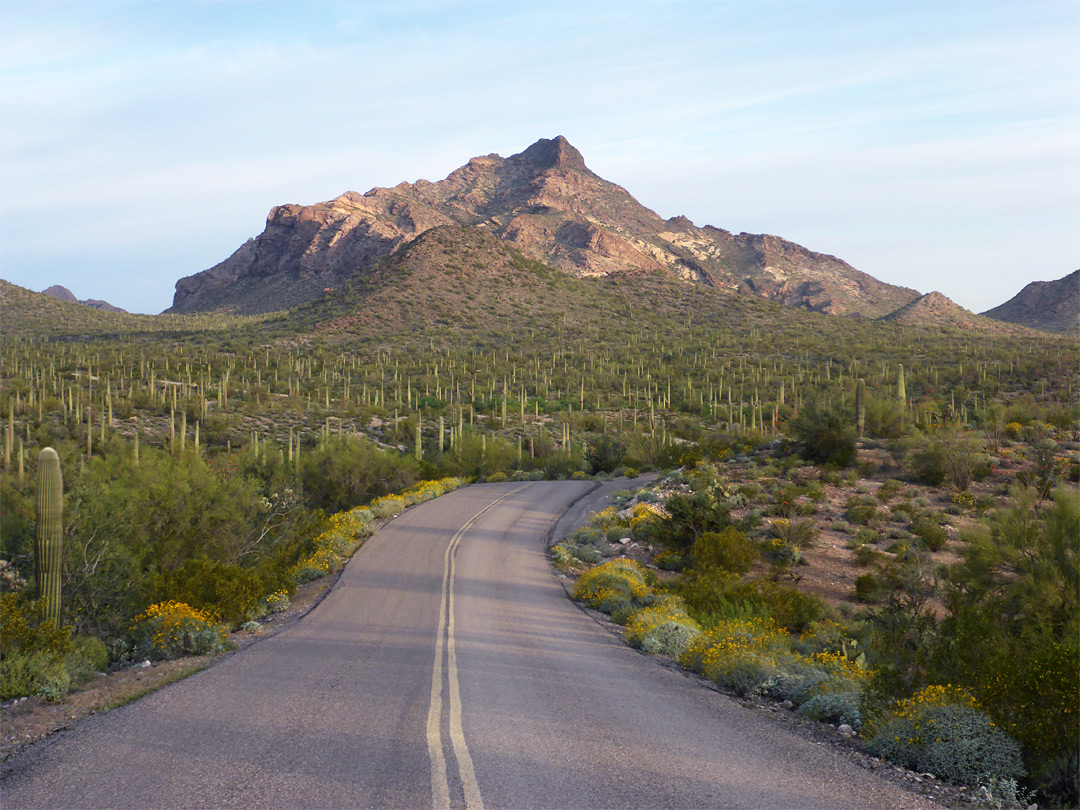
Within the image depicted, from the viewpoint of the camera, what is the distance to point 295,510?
Result: 66.8ft

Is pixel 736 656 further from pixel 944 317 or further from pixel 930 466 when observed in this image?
pixel 944 317

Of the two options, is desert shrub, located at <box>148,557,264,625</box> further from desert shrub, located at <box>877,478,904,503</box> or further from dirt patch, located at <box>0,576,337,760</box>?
desert shrub, located at <box>877,478,904,503</box>

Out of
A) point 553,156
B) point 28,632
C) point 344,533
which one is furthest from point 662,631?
point 553,156

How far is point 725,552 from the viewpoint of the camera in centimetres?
1531

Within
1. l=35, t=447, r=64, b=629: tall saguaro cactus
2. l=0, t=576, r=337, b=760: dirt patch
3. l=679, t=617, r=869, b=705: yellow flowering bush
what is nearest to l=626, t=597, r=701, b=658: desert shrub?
l=679, t=617, r=869, b=705: yellow flowering bush

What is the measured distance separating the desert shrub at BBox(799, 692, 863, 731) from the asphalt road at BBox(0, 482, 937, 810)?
54 cm

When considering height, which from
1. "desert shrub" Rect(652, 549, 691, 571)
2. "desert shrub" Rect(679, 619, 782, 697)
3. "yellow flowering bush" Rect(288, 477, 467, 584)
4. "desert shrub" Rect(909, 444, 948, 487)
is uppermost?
"desert shrub" Rect(909, 444, 948, 487)

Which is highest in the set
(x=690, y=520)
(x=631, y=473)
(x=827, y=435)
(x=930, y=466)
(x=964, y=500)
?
(x=827, y=435)

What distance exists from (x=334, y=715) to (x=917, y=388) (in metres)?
50.3

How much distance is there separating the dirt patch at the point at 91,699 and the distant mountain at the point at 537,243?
4491 inches

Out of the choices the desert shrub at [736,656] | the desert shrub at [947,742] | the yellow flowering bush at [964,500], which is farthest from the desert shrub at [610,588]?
the yellow flowering bush at [964,500]

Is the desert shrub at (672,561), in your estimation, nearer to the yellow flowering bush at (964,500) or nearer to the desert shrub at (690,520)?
→ the desert shrub at (690,520)

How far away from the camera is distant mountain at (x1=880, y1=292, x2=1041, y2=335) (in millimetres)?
98125

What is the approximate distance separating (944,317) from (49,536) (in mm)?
121361
